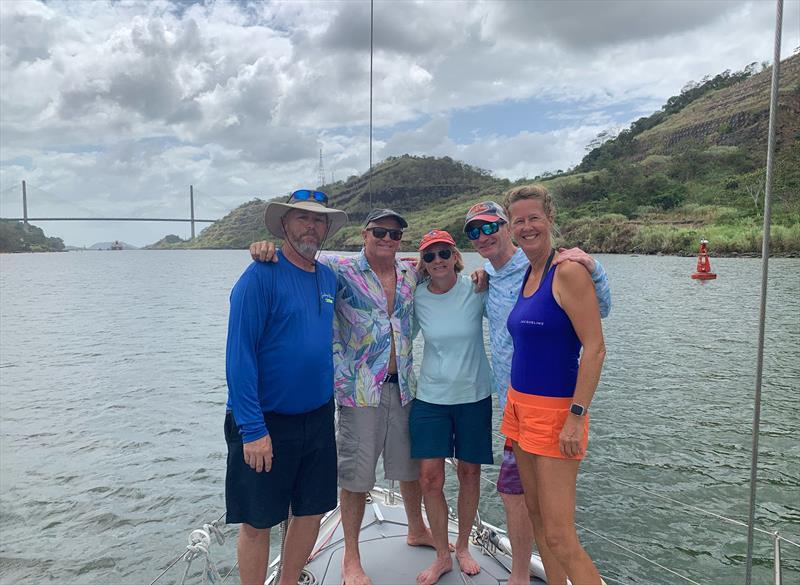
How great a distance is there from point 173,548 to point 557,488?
578 centimetres

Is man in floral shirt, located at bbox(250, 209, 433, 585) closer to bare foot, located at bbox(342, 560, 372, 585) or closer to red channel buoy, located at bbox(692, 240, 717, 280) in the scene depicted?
bare foot, located at bbox(342, 560, 372, 585)

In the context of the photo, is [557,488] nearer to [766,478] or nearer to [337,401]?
[337,401]

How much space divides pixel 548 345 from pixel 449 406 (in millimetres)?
967

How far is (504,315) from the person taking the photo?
9.31 feet

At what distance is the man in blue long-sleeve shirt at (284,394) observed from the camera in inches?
90.7

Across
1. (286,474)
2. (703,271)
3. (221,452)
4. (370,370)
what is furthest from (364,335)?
(703,271)

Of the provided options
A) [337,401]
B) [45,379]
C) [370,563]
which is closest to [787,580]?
[370,563]

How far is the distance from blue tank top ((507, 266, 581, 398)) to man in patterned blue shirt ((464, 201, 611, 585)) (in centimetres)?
51

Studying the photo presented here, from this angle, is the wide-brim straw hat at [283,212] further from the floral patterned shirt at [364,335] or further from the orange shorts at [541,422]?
the orange shorts at [541,422]

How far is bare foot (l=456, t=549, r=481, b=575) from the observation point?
294 cm

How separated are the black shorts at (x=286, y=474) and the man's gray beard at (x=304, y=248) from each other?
76 centimetres

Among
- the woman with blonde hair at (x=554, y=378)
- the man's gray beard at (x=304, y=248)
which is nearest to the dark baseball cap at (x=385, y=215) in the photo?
the man's gray beard at (x=304, y=248)

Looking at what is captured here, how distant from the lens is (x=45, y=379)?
1474 centimetres

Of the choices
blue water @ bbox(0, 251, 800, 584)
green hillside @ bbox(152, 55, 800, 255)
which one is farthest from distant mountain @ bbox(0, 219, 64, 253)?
blue water @ bbox(0, 251, 800, 584)
